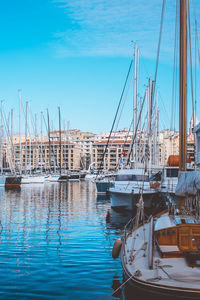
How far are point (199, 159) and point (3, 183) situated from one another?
4875 cm

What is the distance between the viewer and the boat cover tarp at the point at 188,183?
15.3m

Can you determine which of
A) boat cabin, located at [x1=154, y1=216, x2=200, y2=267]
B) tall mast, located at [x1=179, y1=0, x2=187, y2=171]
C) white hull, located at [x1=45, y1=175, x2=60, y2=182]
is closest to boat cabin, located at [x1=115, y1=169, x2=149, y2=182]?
tall mast, located at [x1=179, y1=0, x2=187, y2=171]

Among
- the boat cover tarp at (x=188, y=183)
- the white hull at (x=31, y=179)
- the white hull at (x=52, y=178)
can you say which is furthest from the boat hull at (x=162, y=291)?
the white hull at (x=52, y=178)

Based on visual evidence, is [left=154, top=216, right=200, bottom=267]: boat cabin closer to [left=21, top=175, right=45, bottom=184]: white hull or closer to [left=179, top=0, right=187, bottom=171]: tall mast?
[left=179, top=0, right=187, bottom=171]: tall mast

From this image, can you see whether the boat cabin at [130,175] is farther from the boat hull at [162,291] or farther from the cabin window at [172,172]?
the boat hull at [162,291]

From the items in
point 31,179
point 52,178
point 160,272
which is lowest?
point 52,178

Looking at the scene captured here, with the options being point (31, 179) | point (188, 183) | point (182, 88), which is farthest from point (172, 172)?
point (31, 179)

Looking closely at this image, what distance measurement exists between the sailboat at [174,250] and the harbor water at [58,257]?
5.26 ft

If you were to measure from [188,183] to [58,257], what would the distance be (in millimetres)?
6539

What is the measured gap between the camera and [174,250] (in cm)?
1158

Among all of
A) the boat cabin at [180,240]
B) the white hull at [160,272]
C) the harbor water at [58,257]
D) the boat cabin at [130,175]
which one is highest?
the boat cabin at [130,175]

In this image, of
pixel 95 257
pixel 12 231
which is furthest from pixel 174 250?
pixel 12 231

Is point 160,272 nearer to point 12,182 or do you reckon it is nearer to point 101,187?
point 101,187

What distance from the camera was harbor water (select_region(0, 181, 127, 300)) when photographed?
41.4ft
